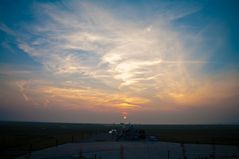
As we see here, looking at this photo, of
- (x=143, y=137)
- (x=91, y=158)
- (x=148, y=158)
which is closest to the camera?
(x=91, y=158)

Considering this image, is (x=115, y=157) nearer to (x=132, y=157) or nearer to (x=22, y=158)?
(x=132, y=157)

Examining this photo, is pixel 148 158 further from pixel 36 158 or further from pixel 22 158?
pixel 22 158

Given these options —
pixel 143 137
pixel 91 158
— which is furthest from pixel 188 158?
pixel 143 137

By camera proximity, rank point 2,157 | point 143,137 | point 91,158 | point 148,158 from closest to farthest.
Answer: point 91,158 < point 148,158 < point 2,157 < point 143,137

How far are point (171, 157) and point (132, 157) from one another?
4.22m

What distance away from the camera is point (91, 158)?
22.6 metres

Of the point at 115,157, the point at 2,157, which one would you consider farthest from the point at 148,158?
the point at 2,157

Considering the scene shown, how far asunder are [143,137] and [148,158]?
2858cm

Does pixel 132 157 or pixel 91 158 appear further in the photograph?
pixel 132 157

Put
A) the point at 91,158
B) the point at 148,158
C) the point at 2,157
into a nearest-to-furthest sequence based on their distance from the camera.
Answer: the point at 91,158 < the point at 148,158 < the point at 2,157

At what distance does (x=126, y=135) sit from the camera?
54.8m

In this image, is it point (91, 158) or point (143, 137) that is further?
point (143, 137)

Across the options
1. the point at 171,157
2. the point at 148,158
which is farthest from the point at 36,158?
the point at 171,157

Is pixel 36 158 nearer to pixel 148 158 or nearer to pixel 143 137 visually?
pixel 148 158
